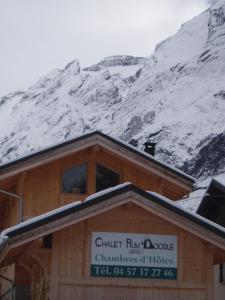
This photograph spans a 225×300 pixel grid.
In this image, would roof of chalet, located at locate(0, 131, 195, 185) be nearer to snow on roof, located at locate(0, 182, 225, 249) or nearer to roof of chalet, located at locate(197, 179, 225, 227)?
roof of chalet, located at locate(197, 179, 225, 227)

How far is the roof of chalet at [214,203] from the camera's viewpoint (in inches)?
939

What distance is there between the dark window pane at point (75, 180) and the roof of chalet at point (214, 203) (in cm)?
372

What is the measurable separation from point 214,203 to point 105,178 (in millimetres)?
4629

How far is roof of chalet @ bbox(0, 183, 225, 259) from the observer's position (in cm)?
1417

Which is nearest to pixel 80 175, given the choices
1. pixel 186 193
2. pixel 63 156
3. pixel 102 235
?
pixel 63 156

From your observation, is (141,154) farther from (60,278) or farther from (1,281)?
(60,278)

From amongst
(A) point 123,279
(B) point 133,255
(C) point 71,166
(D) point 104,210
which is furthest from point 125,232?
(C) point 71,166

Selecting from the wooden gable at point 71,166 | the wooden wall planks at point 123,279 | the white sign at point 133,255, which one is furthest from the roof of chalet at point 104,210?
the wooden gable at point 71,166

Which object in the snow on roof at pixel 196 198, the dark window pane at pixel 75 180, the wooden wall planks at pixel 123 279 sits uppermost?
the snow on roof at pixel 196 198

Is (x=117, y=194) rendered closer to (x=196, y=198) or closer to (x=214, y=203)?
(x=214, y=203)

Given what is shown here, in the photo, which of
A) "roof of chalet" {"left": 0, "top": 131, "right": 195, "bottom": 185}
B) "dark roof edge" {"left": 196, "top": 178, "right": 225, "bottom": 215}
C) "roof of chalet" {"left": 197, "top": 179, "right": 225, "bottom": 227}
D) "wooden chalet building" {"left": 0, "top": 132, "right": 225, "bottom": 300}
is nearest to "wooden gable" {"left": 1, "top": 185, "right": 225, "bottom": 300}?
"wooden chalet building" {"left": 0, "top": 132, "right": 225, "bottom": 300}

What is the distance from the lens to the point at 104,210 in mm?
14805

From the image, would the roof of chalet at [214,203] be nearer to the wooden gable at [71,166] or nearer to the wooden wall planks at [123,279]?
the wooden gable at [71,166]

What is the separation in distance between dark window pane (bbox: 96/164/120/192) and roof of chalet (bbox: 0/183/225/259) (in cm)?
731
